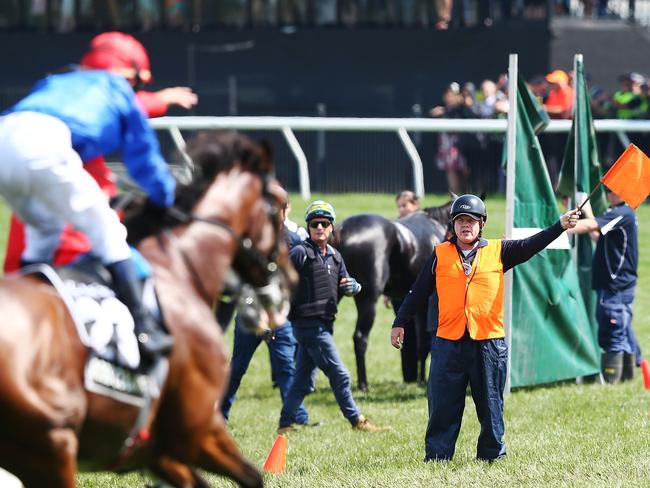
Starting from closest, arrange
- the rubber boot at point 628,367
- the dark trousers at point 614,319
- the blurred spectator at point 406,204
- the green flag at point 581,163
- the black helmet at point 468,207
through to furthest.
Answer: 1. the black helmet at point 468,207
2. the green flag at point 581,163
3. the dark trousers at point 614,319
4. the rubber boot at point 628,367
5. the blurred spectator at point 406,204

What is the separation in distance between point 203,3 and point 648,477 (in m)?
18.2

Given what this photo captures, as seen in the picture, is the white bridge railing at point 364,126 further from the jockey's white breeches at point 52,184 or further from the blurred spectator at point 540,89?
the jockey's white breeches at point 52,184

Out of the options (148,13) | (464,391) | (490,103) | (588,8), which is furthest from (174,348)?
(148,13)

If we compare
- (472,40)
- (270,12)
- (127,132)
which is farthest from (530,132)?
(270,12)

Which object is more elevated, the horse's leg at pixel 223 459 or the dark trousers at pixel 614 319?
the horse's leg at pixel 223 459

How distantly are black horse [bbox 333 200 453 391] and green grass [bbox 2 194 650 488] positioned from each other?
32cm

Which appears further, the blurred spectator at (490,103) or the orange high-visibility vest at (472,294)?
the blurred spectator at (490,103)

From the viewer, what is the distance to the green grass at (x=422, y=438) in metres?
7.83

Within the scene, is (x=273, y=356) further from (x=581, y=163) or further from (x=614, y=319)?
(x=581, y=163)

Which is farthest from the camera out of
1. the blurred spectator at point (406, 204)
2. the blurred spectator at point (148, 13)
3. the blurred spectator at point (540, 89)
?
the blurred spectator at point (148, 13)

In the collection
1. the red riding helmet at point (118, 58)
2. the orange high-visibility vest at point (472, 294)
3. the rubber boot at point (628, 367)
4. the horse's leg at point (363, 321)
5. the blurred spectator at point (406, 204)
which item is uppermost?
the red riding helmet at point (118, 58)

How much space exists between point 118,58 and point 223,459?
1.86 metres

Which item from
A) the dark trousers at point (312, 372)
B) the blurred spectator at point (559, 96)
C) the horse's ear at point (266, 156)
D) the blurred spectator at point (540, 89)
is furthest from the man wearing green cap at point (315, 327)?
the blurred spectator at point (540, 89)

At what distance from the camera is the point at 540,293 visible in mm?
11445
